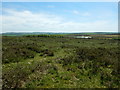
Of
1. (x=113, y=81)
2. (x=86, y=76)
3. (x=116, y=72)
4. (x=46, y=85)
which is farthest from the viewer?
(x=116, y=72)

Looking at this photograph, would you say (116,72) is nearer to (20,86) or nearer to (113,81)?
(113,81)

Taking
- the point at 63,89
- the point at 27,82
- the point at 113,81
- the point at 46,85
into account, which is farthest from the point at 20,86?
the point at 113,81

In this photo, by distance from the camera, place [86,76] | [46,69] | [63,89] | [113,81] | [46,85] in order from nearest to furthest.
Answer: [63,89], [46,85], [113,81], [86,76], [46,69]

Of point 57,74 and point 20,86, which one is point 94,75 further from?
point 20,86

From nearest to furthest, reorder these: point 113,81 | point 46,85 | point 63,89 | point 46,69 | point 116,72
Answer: point 63,89 < point 46,85 < point 113,81 < point 116,72 < point 46,69

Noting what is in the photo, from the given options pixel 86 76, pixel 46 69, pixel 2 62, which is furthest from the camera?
pixel 2 62

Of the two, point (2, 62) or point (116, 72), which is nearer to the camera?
point (116, 72)

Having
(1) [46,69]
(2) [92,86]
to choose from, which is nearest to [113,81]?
(2) [92,86]

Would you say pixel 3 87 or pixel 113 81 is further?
pixel 113 81
